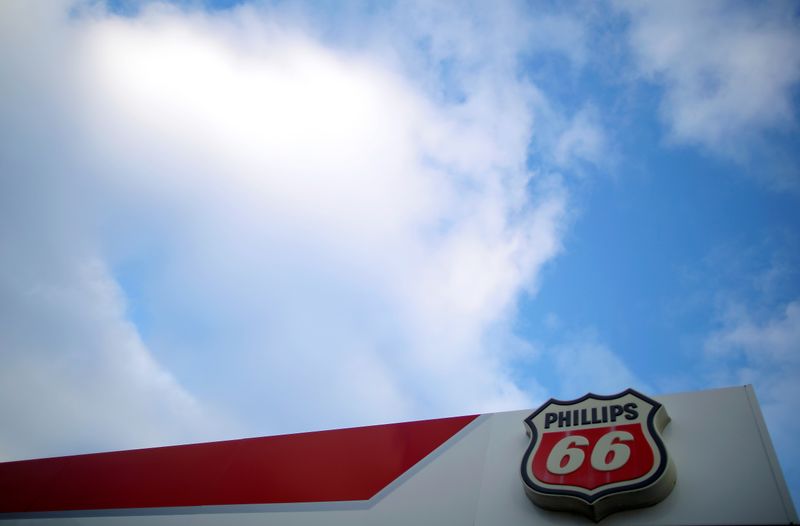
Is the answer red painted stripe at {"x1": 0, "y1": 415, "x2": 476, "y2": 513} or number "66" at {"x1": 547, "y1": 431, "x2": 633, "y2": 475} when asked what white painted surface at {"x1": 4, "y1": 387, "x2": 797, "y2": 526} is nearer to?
red painted stripe at {"x1": 0, "y1": 415, "x2": 476, "y2": 513}

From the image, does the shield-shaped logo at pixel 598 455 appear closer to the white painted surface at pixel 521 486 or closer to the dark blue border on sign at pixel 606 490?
the dark blue border on sign at pixel 606 490

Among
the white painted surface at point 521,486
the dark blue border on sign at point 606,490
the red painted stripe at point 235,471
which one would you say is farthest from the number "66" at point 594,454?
the red painted stripe at point 235,471

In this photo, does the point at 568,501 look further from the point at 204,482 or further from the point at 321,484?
the point at 204,482

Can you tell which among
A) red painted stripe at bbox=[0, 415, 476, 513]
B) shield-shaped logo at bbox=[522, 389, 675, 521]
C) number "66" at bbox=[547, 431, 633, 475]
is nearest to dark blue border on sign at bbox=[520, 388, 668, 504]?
shield-shaped logo at bbox=[522, 389, 675, 521]

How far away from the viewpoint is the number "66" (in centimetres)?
413

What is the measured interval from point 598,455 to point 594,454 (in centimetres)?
4

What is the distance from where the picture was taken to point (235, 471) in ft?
21.8

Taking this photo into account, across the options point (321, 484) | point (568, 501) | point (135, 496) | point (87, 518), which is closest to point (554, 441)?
point (568, 501)

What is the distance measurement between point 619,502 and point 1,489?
9.25 m

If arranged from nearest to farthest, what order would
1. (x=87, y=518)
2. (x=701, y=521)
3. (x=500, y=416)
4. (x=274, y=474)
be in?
1. (x=701, y=521)
2. (x=500, y=416)
3. (x=274, y=474)
4. (x=87, y=518)

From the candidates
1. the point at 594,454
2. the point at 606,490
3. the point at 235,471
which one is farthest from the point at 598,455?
the point at 235,471

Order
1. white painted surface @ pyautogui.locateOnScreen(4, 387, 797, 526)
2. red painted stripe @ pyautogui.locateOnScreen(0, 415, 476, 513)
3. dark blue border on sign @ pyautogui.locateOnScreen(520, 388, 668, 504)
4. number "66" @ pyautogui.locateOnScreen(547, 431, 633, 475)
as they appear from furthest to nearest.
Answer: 1. red painted stripe @ pyautogui.locateOnScreen(0, 415, 476, 513)
2. number "66" @ pyautogui.locateOnScreen(547, 431, 633, 475)
3. dark blue border on sign @ pyautogui.locateOnScreen(520, 388, 668, 504)
4. white painted surface @ pyautogui.locateOnScreen(4, 387, 797, 526)

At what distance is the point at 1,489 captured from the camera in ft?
27.0

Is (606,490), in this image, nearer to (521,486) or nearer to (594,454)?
(594,454)
